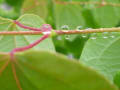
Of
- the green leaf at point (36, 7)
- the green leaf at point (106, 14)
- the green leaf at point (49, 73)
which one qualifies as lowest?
the green leaf at point (106, 14)

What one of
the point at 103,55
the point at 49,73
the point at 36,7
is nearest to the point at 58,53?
the point at 49,73

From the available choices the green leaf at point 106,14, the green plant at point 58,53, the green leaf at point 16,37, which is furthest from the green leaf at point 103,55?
the green leaf at point 106,14

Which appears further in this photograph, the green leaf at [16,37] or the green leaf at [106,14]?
the green leaf at [106,14]

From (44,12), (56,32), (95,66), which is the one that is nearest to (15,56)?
(56,32)

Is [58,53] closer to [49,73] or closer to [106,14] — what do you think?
[49,73]

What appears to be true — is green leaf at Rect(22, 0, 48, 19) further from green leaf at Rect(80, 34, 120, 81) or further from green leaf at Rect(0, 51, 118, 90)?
green leaf at Rect(0, 51, 118, 90)

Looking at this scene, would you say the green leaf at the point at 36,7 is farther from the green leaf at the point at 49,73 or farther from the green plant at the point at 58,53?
the green leaf at the point at 49,73
